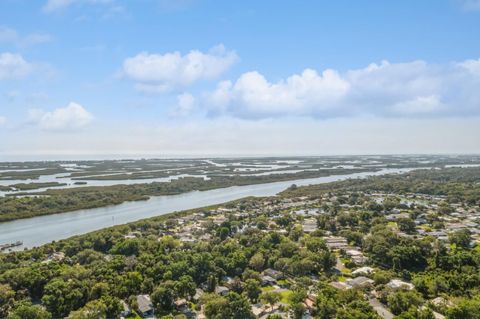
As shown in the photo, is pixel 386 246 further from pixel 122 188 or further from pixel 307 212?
pixel 122 188

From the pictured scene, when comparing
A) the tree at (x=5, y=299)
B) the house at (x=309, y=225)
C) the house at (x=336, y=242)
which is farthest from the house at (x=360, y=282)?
the tree at (x=5, y=299)

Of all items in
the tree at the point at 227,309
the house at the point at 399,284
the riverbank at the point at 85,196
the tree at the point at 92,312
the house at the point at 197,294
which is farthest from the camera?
the riverbank at the point at 85,196

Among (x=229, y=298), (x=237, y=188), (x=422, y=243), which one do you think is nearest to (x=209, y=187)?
(x=237, y=188)

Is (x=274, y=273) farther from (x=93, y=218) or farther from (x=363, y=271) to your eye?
(x=93, y=218)

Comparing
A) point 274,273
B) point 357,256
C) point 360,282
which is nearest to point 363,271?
point 360,282

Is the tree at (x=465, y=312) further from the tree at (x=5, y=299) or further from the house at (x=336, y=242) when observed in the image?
the tree at (x=5, y=299)

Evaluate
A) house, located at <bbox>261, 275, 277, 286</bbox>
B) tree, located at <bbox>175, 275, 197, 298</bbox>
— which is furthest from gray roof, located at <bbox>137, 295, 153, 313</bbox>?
house, located at <bbox>261, 275, 277, 286</bbox>
